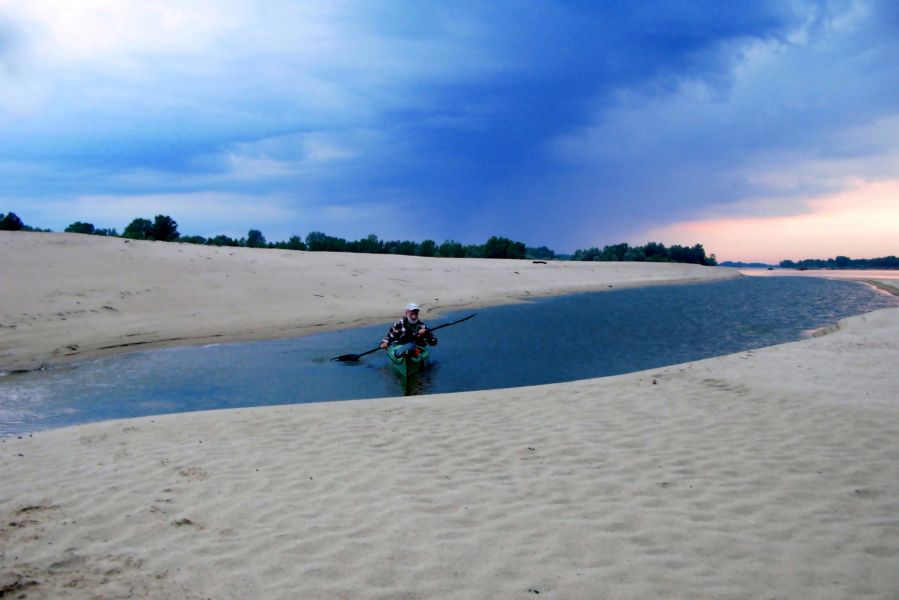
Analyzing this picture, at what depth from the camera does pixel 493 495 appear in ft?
15.8

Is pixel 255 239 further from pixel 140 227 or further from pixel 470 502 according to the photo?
pixel 470 502

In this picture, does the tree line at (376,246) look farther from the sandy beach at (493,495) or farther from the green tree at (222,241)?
the sandy beach at (493,495)

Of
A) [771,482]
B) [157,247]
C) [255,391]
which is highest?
[157,247]

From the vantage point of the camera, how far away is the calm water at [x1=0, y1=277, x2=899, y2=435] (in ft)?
33.3

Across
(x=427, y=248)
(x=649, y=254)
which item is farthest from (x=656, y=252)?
(x=427, y=248)

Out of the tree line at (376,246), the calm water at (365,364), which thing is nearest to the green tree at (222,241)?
the tree line at (376,246)

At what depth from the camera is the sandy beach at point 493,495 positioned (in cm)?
352

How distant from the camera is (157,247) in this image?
2450 cm

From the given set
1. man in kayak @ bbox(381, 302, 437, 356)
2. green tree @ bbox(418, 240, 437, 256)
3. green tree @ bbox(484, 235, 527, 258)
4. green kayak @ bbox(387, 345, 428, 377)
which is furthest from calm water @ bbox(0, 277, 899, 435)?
green tree @ bbox(484, 235, 527, 258)

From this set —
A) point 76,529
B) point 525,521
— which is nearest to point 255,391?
point 76,529

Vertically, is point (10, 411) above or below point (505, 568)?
below

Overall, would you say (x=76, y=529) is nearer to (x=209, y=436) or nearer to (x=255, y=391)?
(x=209, y=436)

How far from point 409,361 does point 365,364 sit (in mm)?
1720

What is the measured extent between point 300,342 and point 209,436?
994cm
